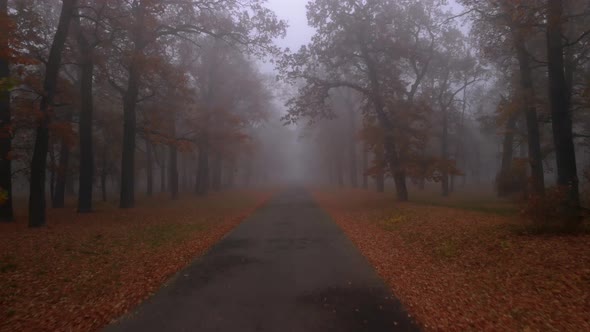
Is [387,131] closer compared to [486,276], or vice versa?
[486,276]

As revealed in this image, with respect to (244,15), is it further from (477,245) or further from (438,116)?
(438,116)

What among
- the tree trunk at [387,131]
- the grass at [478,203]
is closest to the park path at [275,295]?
the grass at [478,203]

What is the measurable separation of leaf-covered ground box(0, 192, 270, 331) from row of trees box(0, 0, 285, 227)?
233 cm

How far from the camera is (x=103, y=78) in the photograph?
59.5 feet

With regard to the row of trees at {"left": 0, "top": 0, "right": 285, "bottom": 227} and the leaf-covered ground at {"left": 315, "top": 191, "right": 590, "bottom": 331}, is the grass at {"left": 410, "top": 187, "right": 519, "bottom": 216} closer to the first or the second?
the leaf-covered ground at {"left": 315, "top": 191, "right": 590, "bottom": 331}

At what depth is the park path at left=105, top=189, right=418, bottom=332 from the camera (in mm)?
5098

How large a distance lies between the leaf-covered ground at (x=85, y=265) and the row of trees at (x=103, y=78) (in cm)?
233

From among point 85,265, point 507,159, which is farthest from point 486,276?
point 507,159

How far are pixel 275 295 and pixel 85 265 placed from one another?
453 cm

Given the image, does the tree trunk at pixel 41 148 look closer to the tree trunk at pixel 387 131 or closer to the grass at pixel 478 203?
the tree trunk at pixel 387 131

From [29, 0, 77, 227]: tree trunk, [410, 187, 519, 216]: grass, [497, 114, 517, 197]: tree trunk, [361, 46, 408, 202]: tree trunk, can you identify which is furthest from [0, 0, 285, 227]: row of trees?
[497, 114, 517, 197]: tree trunk

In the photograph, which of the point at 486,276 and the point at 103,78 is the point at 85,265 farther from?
the point at 103,78

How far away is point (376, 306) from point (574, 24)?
18097 millimetres

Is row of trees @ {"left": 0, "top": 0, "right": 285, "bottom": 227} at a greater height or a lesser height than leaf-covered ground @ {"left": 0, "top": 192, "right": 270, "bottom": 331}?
greater
